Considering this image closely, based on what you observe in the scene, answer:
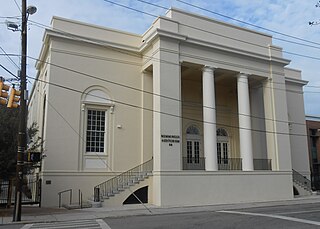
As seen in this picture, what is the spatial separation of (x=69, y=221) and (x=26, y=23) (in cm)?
903

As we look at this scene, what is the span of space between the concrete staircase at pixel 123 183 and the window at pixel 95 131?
2.18m

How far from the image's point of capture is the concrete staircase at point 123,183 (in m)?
19.5

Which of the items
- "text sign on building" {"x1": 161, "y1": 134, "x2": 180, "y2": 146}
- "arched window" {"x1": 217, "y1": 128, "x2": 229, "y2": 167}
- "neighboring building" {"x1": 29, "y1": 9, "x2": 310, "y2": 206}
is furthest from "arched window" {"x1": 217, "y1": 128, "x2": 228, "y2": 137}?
"text sign on building" {"x1": 161, "y1": 134, "x2": 180, "y2": 146}

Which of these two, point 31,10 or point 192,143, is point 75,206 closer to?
point 31,10

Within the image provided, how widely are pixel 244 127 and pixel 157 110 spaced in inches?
267

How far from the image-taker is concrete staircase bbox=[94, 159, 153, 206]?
64.1 ft

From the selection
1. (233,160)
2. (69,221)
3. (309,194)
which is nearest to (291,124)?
(309,194)

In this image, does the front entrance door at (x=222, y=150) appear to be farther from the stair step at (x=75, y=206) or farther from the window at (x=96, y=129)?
the stair step at (x=75, y=206)

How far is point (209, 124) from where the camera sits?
862 inches

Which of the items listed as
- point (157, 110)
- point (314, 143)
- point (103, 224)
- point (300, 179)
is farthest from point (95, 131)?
point (314, 143)

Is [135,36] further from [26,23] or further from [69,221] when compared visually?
[69,221]

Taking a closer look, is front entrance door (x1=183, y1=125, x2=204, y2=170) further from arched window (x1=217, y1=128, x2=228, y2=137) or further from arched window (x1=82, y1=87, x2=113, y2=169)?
arched window (x1=82, y1=87, x2=113, y2=169)

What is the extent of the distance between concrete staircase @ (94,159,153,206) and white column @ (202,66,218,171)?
3.75m

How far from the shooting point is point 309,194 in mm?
26391
